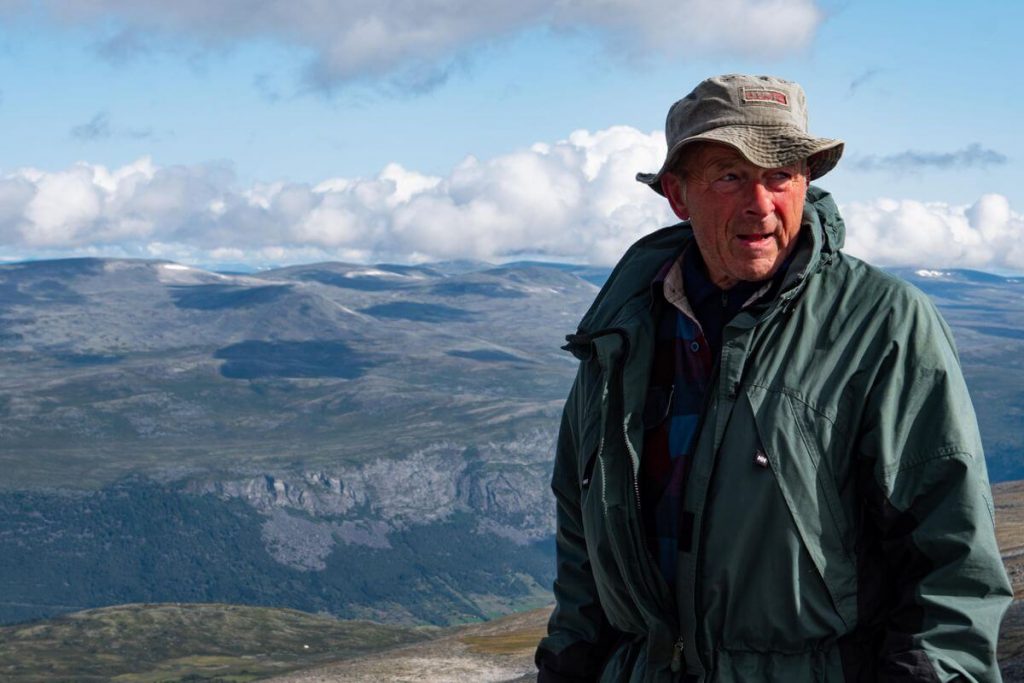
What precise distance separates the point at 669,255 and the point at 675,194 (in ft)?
1.74

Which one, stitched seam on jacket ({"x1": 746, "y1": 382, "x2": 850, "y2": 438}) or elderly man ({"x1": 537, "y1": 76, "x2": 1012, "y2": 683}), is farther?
stitched seam on jacket ({"x1": 746, "y1": 382, "x2": 850, "y2": 438})

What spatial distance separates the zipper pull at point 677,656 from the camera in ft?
23.6

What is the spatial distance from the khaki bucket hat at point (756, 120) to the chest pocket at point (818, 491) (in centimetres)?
142

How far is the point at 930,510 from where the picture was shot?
21.3 ft

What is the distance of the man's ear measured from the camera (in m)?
7.76

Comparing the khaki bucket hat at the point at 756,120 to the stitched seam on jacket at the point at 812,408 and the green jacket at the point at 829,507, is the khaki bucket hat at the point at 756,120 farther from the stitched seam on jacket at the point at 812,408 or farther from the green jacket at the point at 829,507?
the stitched seam on jacket at the point at 812,408

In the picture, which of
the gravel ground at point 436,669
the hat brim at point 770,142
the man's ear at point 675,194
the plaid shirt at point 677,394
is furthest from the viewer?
the gravel ground at point 436,669

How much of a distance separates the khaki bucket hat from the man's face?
13 cm

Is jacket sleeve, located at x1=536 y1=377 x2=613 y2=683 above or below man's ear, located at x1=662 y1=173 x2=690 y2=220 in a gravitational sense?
below

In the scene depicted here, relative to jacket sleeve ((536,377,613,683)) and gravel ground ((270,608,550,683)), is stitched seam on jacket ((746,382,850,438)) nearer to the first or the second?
jacket sleeve ((536,377,613,683))

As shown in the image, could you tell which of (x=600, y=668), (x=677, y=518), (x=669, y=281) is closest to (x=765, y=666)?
(x=677, y=518)

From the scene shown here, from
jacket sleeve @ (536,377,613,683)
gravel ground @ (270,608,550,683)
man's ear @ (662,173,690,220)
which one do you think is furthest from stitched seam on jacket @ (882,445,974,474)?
gravel ground @ (270,608,550,683)

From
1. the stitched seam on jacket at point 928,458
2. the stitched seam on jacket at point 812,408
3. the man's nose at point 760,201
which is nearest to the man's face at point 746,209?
the man's nose at point 760,201

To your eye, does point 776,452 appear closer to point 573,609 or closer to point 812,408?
point 812,408
